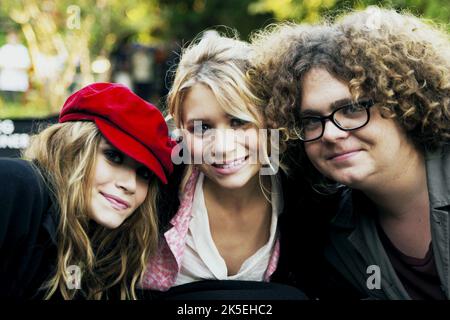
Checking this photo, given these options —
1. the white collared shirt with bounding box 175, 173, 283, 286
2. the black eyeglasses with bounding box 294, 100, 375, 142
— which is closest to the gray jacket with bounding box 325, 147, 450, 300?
the white collared shirt with bounding box 175, 173, 283, 286

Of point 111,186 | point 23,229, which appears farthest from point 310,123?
point 23,229

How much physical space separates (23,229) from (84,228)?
1.22ft

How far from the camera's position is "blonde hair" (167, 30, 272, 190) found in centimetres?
274

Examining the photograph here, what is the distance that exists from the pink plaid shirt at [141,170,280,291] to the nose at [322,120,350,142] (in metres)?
0.76

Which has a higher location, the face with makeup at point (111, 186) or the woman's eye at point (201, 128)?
the woman's eye at point (201, 128)

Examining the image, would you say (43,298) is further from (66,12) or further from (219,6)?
(219,6)

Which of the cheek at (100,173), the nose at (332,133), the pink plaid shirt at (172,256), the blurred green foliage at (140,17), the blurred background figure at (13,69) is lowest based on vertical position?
the pink plaid shirt at (172,256)

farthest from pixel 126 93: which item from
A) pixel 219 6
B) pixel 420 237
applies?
pixel 219 6

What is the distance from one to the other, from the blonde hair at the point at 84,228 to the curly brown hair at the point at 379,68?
79cm

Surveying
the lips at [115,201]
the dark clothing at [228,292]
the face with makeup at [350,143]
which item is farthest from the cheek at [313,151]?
the lips at [115,201]

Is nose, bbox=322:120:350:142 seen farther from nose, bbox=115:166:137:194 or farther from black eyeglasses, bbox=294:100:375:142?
nose, bbox=115:166:137:194

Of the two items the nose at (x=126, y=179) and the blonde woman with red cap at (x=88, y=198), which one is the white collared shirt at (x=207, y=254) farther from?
the nose at (x=126, y=179)

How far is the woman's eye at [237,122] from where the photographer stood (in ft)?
9.16

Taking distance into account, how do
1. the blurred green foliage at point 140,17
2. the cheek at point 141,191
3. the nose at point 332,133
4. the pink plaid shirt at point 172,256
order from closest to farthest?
1. the nose at point 332,133
2. the cheek at point 141,191
3. the pink plaid shirt at point 172,256
4. the blurred green foliage at point 140,17
